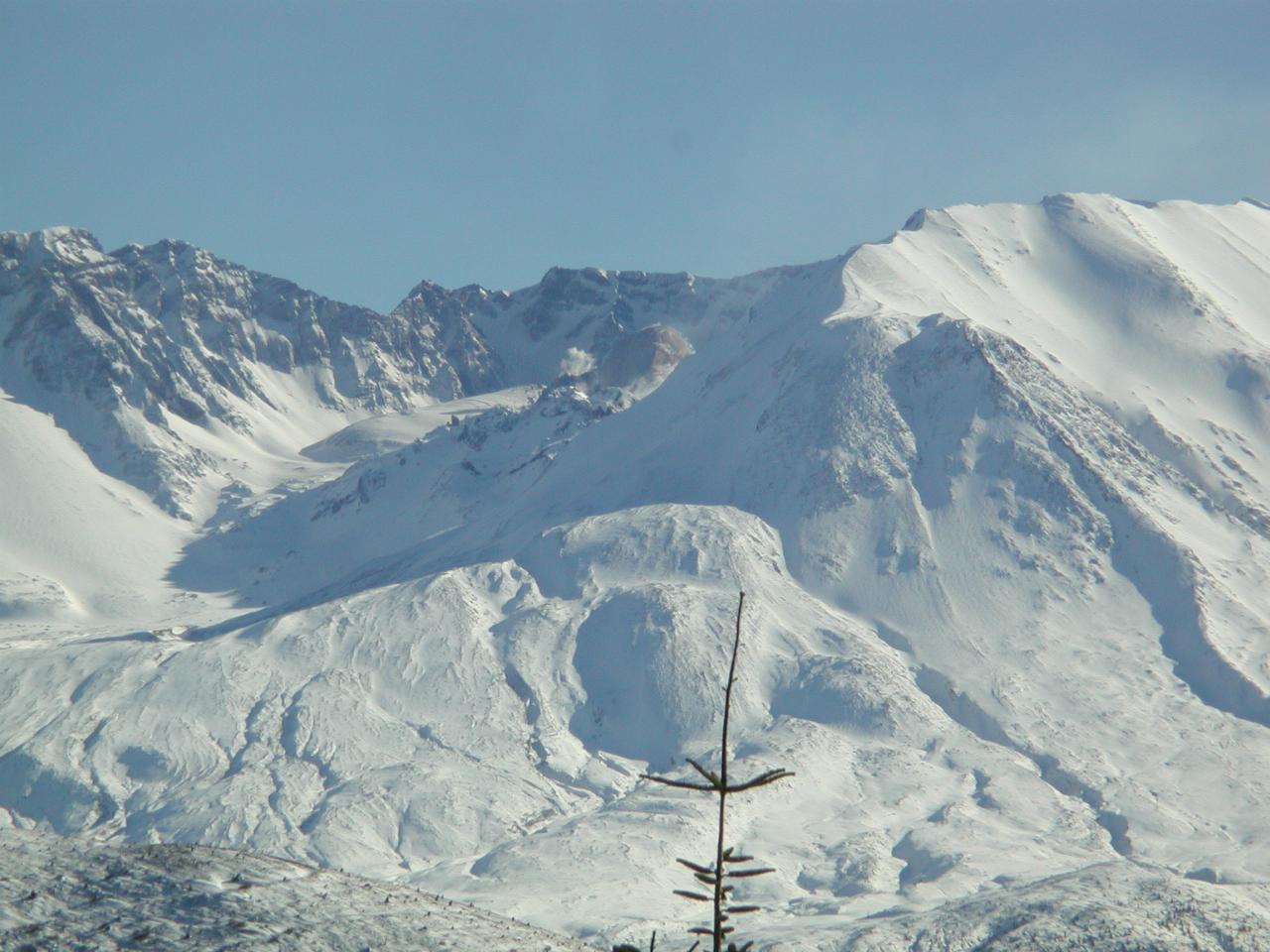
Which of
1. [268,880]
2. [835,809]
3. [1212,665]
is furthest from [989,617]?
[268,880]

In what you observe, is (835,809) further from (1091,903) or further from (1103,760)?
(1091,903)

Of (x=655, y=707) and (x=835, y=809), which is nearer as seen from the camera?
(x=835, y=809)

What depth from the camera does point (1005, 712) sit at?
179 m

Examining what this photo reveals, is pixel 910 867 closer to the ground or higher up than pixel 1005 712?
closer to the ground

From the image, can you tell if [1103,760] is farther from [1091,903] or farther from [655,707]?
[1091,903]

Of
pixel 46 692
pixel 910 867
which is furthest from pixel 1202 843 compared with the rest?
pixel 46 692

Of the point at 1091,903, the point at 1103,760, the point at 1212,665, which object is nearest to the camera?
the point at 1091,903

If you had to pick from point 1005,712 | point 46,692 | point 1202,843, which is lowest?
point 1202,843

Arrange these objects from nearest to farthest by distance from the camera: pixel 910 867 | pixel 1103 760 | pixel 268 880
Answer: pixel 268 880, pixel 910 867, pixel 1103 760

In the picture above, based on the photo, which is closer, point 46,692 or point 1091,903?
point 1091,903

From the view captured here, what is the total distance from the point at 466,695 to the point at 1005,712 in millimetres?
65808

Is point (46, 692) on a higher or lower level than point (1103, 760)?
higher

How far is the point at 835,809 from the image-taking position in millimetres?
159750

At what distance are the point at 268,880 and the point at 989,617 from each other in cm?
15394
